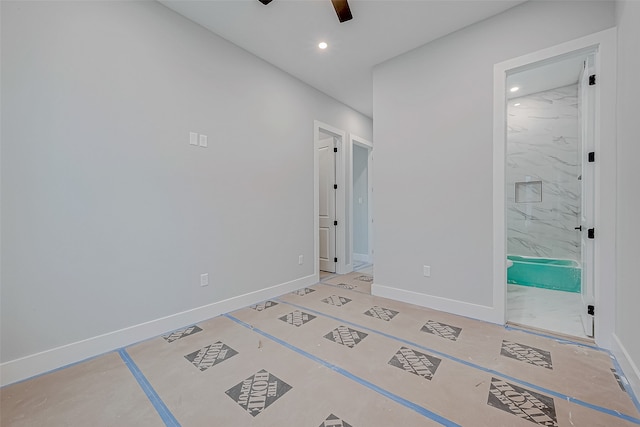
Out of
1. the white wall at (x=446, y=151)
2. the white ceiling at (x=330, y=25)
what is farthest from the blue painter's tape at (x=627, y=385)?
the white ceiling at (x=330, y=25)

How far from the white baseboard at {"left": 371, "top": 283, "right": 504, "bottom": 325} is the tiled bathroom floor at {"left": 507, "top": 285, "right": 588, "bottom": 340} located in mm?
268

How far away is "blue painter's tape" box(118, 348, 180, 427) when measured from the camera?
1387 millimetres

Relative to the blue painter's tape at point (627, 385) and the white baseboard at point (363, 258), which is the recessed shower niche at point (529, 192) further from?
the blue painter's tape at point (627, 385)

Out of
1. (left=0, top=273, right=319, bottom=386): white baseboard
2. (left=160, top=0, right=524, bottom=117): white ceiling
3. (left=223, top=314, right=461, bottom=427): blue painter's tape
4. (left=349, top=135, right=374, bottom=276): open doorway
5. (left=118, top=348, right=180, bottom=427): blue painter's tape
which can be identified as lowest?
(left=118, top=348, right=180, bottom=427): blue painter's tape

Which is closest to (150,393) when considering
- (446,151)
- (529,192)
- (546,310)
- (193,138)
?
(193,138)

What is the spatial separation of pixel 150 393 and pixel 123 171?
1656mm

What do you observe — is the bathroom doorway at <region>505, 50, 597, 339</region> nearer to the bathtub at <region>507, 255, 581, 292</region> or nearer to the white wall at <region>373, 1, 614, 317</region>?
the bathtub at <region>507, 255, 581, 292</region>

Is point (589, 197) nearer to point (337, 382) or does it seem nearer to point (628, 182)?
point (628, 182)

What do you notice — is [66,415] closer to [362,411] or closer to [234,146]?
[362,411]

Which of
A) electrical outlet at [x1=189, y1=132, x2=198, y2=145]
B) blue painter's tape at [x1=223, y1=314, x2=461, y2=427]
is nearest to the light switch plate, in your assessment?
electrical outlet at [x1=189, y1=132, x2=198, y2=145]

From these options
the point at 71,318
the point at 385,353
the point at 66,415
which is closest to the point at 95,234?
the point at 71,318

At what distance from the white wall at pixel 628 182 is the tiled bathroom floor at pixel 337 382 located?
335 millimetres

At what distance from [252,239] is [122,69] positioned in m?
1.97

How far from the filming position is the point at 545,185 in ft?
14.4
